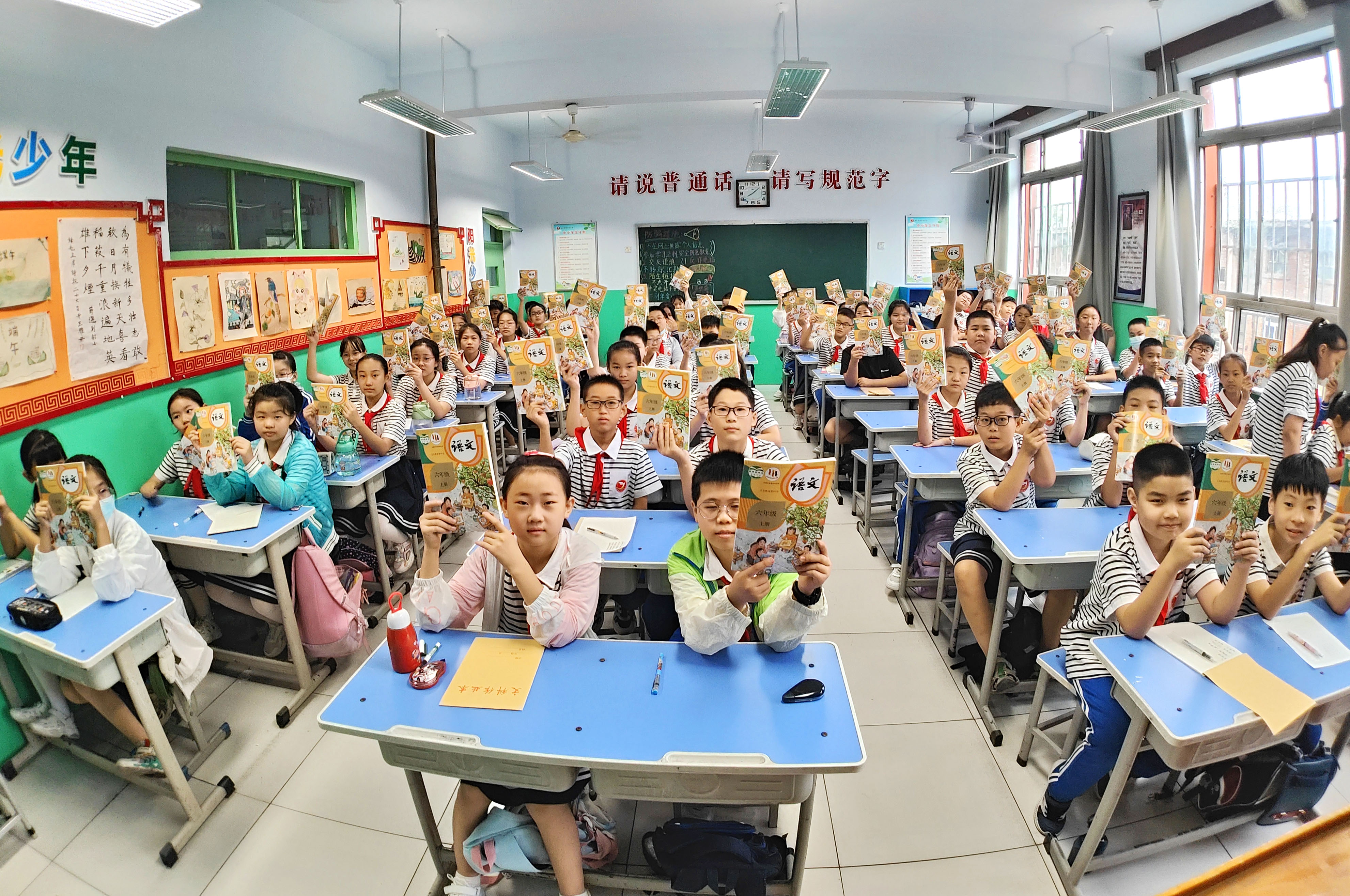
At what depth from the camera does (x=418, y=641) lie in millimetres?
1755

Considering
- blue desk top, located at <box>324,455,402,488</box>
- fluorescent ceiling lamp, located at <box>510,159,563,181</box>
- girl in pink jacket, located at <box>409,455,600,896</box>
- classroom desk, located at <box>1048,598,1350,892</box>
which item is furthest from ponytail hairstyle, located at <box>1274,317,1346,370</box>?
fluorescent ceiling lamp, located at <box>510,159,563,181</box>

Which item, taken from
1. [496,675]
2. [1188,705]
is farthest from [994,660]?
[496,675]

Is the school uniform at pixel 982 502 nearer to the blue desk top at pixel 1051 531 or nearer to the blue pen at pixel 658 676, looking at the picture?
the blue desk top at pixel 1051 531

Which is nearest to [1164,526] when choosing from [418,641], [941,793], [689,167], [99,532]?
[941,793]

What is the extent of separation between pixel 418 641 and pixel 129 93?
3.47 meters

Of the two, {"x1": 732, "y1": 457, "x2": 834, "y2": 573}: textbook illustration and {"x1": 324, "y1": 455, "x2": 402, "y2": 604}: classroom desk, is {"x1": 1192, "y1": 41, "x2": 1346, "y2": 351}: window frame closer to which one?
{"x1": 732, "y1": 457, "x2": 834, "y2": 573}: textbook illustration

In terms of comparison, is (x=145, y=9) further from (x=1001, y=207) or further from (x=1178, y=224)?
(x=1001, y=207)

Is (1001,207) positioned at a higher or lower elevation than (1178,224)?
higher

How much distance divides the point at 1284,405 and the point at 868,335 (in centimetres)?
228

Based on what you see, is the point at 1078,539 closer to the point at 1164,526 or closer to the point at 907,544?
the point at 1164,526

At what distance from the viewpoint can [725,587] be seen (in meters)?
1.68

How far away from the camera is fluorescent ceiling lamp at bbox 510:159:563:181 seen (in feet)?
25.1

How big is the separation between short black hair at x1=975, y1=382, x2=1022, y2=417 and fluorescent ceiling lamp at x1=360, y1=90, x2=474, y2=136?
3592mm

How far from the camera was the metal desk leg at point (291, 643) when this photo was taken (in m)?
2.66
